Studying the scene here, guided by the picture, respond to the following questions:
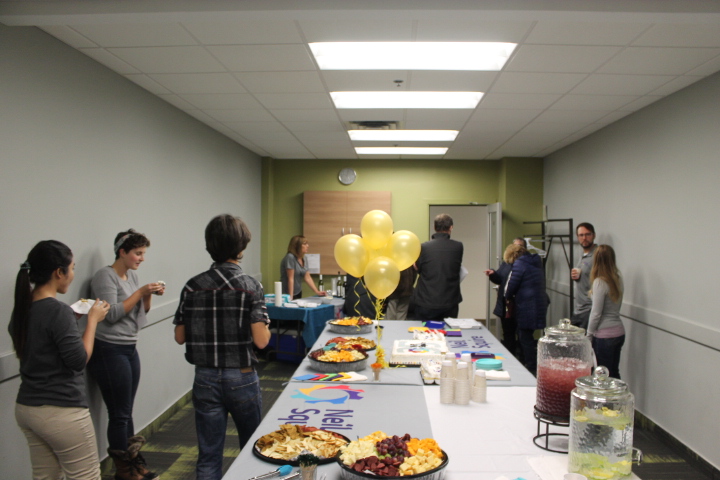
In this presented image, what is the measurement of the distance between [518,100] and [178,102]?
2.87 m

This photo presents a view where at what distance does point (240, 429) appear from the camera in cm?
237

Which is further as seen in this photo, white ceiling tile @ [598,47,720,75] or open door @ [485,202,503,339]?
open door @ [485,202,503,339]

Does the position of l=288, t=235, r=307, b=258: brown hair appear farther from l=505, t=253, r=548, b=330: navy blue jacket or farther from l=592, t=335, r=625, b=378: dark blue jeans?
l=592, t=335, r=625, b=378: dark blue jeans

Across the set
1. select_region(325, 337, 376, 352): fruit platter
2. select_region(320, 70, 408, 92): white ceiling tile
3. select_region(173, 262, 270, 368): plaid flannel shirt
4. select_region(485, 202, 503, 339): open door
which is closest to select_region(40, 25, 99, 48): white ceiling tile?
select_region(320, 70, 408, 92): white ceiling tile

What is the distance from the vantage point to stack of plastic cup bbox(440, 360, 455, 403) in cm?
237

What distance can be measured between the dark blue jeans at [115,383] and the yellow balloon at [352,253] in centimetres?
154

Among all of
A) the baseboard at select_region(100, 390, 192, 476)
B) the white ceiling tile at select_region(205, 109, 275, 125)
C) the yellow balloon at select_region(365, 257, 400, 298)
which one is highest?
the white ceiling tile at select_region(205, 109, 275, 125)

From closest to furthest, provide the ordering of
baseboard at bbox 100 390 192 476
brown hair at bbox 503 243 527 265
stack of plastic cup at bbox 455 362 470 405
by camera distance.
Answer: stack of plastic cup at bbox 455 362 470 405, baseboard at bbox 100 390 192 476, brown hair at bbox 503 243 527 265

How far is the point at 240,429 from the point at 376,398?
0.65 metres

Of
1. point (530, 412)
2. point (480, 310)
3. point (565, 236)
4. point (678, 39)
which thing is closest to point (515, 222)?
point (565, 236)

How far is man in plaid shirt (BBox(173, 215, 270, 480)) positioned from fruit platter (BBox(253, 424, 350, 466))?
0.46 m

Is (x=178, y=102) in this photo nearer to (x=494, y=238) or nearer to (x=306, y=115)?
(x=306, y=115)

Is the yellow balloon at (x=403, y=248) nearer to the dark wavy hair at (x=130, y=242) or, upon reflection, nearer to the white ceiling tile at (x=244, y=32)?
the white ceiling tile at (x=244, y=32)

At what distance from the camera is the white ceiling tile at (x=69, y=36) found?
2.74 m
